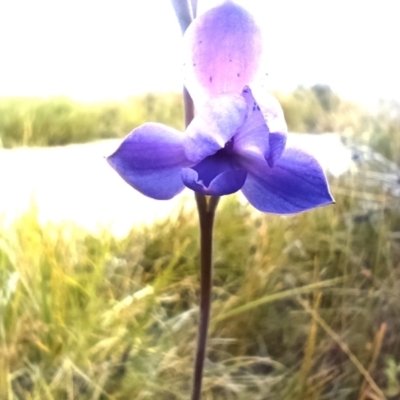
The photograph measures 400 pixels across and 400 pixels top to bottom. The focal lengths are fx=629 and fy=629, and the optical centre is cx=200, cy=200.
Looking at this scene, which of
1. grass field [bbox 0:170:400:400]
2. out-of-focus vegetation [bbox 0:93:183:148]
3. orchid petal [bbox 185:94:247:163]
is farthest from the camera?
out-of-focus vegetation [bbox 0:93:183:148]

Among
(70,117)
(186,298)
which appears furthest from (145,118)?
(186,298)

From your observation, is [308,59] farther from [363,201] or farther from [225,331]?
[225,331]

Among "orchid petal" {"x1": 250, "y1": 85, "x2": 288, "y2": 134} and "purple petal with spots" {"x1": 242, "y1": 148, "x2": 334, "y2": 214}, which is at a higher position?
"orchid petal" {"x1": 250, "y1": 85, "x2": 288, "y2": 134}

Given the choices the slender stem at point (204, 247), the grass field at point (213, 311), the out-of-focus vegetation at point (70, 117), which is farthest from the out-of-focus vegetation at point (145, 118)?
the slender stem at point (204, 247)

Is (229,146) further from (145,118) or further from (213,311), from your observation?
(145,118)

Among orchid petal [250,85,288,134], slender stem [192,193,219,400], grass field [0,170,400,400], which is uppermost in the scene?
orchid petal [250,85,288,134]

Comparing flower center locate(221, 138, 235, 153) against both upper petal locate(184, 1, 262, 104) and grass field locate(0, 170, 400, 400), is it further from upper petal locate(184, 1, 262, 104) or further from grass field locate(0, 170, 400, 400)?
grass field locate(0, 170, 400, 400)

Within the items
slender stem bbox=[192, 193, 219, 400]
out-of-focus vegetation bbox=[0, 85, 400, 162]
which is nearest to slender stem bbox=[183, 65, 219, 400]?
slender stem bbox=[192, 193, 219, 400]
